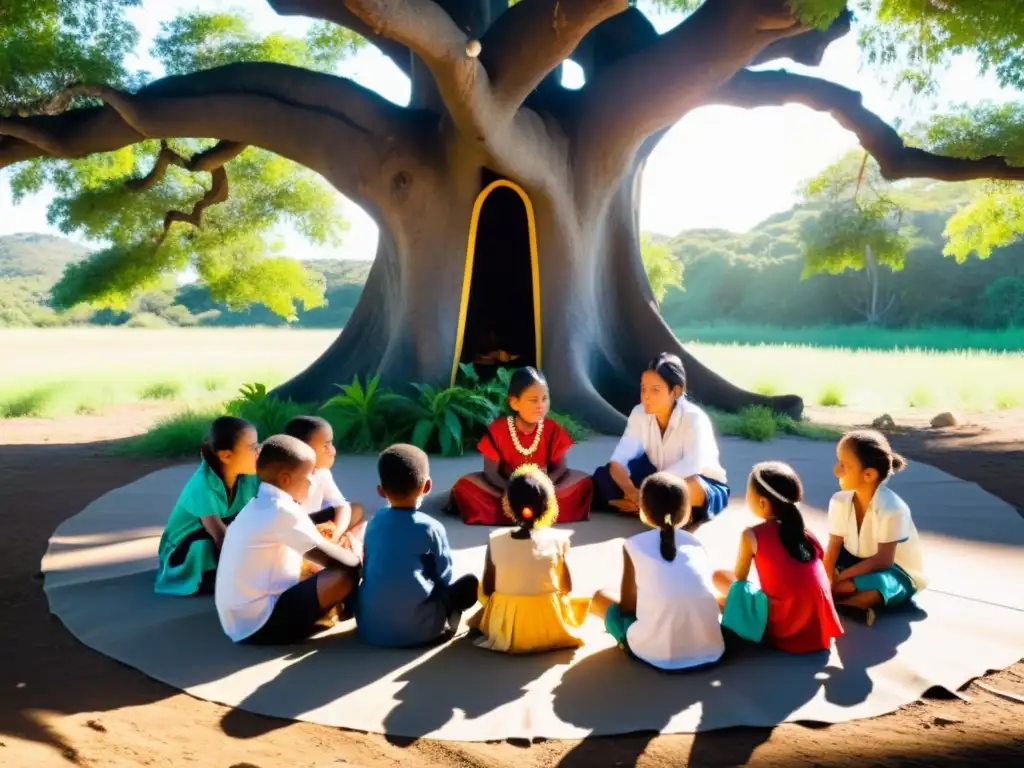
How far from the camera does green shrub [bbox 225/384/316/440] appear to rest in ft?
26.3

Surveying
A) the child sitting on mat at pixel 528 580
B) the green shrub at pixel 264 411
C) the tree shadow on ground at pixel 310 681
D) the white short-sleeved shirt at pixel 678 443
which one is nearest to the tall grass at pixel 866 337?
the green shrub at pixel 264 411

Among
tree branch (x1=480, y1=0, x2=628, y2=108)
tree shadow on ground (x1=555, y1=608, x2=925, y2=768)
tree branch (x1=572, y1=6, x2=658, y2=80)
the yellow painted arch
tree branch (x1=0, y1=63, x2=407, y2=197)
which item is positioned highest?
tree branch (x1=572, y1=6, x2=658, y2=80)

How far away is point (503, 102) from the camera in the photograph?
730cm

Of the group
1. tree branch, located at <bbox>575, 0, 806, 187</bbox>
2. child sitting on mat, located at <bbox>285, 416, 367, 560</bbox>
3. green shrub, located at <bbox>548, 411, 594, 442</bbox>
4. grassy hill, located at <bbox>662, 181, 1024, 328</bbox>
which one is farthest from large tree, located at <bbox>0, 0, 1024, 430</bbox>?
grassy hill, located at <bbox>662, 181, 1024, 328</bbox>

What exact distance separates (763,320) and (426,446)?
3982 cm

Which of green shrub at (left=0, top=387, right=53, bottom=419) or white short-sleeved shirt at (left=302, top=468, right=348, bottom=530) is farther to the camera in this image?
green shrub at (left=0, top=387, right=53, bottom=419)

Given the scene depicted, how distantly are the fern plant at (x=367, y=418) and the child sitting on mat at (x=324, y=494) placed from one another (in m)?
3.59

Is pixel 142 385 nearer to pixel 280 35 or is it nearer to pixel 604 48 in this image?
pixel 280 35

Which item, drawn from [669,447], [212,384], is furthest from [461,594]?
[212,384]

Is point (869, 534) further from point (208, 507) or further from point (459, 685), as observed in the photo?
point (208, 507)

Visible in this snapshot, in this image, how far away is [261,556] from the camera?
336 centimetres

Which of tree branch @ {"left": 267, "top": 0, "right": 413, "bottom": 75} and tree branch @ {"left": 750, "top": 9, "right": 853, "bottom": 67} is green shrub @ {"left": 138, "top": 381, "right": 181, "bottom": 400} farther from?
tree branch @ {"left": 750, "top": 9, "right": 853, "bottom": 67}

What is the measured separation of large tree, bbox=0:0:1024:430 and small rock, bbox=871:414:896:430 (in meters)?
0.98

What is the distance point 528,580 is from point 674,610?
0.53 m
